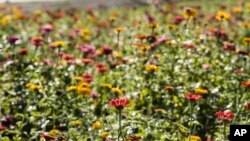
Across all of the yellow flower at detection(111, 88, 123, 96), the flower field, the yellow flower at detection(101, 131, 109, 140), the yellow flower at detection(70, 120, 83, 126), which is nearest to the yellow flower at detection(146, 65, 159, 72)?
the flower field

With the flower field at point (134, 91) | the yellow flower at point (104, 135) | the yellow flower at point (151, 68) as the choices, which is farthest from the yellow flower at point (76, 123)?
the yellow flower at point (151, 68)

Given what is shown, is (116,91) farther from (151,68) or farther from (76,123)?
(76,123)

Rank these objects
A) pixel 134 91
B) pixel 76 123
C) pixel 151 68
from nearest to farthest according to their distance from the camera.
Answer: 1. pixel 76 123
2. pixel 151 68
3. pixel 134 91

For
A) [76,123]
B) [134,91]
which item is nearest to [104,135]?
[76,123]

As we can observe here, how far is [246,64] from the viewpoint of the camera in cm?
525

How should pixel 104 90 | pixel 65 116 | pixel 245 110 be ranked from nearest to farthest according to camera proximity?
pixel 245 110 → pixel 65 116 → pixel 104 90

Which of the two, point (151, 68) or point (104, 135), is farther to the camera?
point (151, 68)

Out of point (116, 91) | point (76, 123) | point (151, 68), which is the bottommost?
point (76, 123)

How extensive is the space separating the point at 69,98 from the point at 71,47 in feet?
7.22

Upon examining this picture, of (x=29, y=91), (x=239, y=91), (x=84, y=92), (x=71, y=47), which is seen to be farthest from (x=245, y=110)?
(x=71, y=47)

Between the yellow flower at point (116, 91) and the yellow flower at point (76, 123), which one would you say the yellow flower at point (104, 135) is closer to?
the yellow flower at point (76, 123)

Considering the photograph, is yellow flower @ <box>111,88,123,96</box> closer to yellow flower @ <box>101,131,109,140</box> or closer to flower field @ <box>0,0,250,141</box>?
flower field @ <box>0,0,250,141</box>

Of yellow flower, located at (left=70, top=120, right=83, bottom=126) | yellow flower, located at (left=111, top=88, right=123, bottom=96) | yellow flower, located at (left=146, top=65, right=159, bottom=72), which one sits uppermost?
yellow flower, located at (left=146, top=65, right=159, bottom=72)

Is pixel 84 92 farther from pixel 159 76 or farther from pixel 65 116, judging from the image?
pixel 159 76
